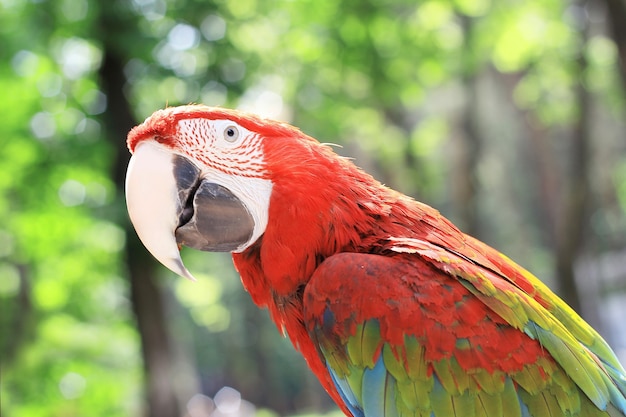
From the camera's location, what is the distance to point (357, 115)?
7.06m

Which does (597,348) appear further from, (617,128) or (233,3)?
(617,128)

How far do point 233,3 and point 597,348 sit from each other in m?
5.27

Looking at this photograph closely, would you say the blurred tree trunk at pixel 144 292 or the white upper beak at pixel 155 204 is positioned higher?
the white upper beak at pixel 155 204

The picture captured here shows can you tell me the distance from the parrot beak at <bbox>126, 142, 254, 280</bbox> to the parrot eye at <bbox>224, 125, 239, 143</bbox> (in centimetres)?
13

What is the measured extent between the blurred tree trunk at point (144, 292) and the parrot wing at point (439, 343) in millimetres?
4100

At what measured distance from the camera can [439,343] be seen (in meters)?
1.68

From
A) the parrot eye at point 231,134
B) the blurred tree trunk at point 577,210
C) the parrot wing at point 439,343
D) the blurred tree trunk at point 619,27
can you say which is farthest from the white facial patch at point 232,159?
the blurred tree trunk at point 577,210

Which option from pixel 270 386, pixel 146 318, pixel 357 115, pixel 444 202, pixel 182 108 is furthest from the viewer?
pixel 270 386

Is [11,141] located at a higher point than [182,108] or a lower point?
lower

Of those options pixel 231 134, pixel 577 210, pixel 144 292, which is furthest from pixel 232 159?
pixel 577 210

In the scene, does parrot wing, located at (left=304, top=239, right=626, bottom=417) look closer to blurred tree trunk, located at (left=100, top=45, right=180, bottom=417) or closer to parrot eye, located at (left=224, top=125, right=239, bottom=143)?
parrot eye, located at (left=224, top=125, right=239, bottom=143)

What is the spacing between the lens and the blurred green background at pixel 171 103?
17.9 ft

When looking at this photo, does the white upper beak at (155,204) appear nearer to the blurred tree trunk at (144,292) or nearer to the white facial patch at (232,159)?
the white facial patch at (232,159)

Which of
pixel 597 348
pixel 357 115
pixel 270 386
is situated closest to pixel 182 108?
pixel 597 348
